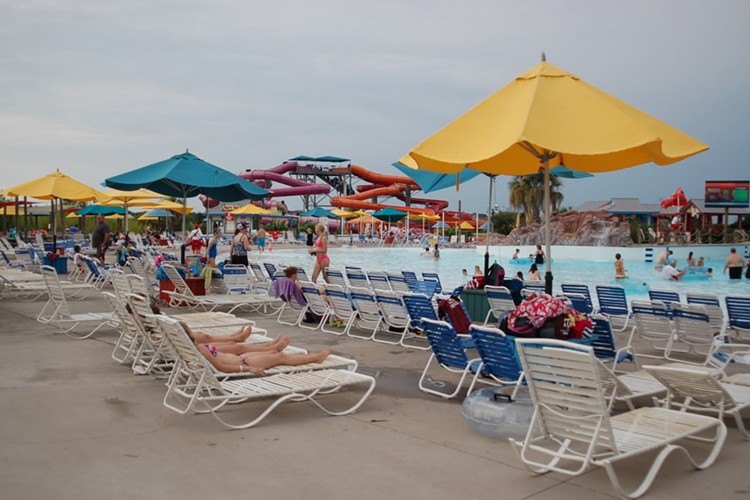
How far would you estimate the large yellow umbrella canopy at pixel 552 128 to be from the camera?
18.8 feet

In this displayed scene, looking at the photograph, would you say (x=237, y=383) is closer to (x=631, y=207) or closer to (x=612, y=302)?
→ (x=612, y=302)

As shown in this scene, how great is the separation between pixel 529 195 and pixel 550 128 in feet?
175

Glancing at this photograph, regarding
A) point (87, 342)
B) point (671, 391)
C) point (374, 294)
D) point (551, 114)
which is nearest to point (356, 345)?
point (374, 294)

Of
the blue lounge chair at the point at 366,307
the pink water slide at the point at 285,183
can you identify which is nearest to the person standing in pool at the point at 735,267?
the blue lounge chair at the point at 366,307

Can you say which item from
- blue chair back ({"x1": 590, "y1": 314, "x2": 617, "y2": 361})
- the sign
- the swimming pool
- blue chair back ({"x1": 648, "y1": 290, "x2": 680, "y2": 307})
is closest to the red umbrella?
the swimming pool

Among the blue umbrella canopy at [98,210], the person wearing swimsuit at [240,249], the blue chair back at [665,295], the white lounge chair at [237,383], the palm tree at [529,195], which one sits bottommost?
the white lounge chair at [237,383]

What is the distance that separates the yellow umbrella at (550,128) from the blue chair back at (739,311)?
2.19 metres

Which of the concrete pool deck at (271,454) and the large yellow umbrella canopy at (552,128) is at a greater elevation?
the large yellow umbrella canopy at (552,128)

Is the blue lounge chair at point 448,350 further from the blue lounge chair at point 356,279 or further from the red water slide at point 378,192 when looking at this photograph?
the red water slide at point 378,192

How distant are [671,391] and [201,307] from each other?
846 cm

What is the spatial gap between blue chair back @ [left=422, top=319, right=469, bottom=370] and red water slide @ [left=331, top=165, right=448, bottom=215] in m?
53.5

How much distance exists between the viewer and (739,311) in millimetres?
7949

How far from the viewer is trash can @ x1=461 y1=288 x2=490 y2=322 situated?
10.2 m

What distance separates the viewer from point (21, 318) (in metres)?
10.3
